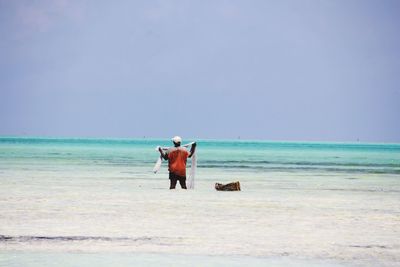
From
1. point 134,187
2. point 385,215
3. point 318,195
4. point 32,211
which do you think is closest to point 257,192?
point 318,195

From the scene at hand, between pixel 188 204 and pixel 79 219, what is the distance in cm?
382

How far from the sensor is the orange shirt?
21438mm

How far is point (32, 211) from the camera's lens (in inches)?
613

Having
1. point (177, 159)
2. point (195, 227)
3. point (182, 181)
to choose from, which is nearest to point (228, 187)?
point (182, 181)

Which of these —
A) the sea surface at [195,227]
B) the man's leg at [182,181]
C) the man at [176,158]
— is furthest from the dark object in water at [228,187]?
the man at [176,158]

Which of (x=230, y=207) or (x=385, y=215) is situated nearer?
(x=385, y=215)

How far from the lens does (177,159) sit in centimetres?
2155

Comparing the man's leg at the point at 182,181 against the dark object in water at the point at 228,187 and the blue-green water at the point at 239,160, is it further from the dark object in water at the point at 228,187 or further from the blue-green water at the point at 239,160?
the blue-green water at the point at 239,160

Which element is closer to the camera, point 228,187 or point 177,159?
point 177,159

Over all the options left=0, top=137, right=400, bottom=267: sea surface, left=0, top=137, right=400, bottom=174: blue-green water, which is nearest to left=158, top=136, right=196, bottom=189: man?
left=0, top=137, right=400, bottom=267: sea surface

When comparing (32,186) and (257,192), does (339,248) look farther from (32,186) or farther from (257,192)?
(32,186)

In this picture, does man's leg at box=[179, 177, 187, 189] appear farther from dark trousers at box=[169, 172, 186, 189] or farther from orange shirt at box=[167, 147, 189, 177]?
orange shirt at box=[167, 147, 189, 177]

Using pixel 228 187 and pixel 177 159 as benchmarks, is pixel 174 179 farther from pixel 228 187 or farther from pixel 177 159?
pixel 228 187

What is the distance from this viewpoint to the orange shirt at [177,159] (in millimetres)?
21438
